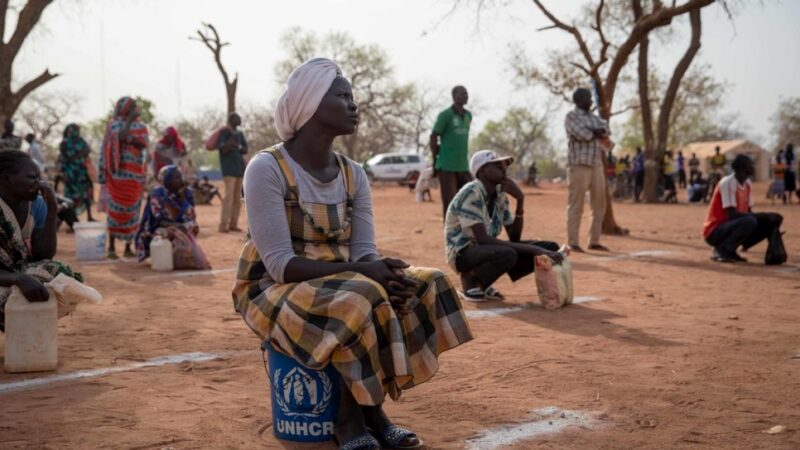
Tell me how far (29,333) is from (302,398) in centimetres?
202

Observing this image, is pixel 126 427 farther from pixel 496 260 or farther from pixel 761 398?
pixel 496 260

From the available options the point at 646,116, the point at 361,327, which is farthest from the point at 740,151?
the point at 361,327

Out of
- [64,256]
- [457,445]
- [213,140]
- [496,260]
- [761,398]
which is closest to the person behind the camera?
[457,445]

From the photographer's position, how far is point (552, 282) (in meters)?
6.78

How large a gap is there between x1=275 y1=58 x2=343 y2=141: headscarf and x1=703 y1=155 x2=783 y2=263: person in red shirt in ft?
22.2

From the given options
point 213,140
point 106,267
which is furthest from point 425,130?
point 106,267

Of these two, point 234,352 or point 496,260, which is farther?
point 496,260

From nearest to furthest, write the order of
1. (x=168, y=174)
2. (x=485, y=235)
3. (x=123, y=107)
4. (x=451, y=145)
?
(x=485, y=235) < (x=168, y=174) < (x=123, y=107) < (x=451, y=145)

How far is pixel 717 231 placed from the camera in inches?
383

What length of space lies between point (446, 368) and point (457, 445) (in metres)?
1.42

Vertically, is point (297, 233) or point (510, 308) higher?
point (297, 233)

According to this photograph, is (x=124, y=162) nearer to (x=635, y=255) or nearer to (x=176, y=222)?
(x=176, y=222)

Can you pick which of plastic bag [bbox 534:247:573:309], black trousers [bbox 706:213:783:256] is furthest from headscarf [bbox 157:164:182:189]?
black trousers [bbox 706:213:783:256]

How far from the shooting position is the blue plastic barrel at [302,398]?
3428mm
